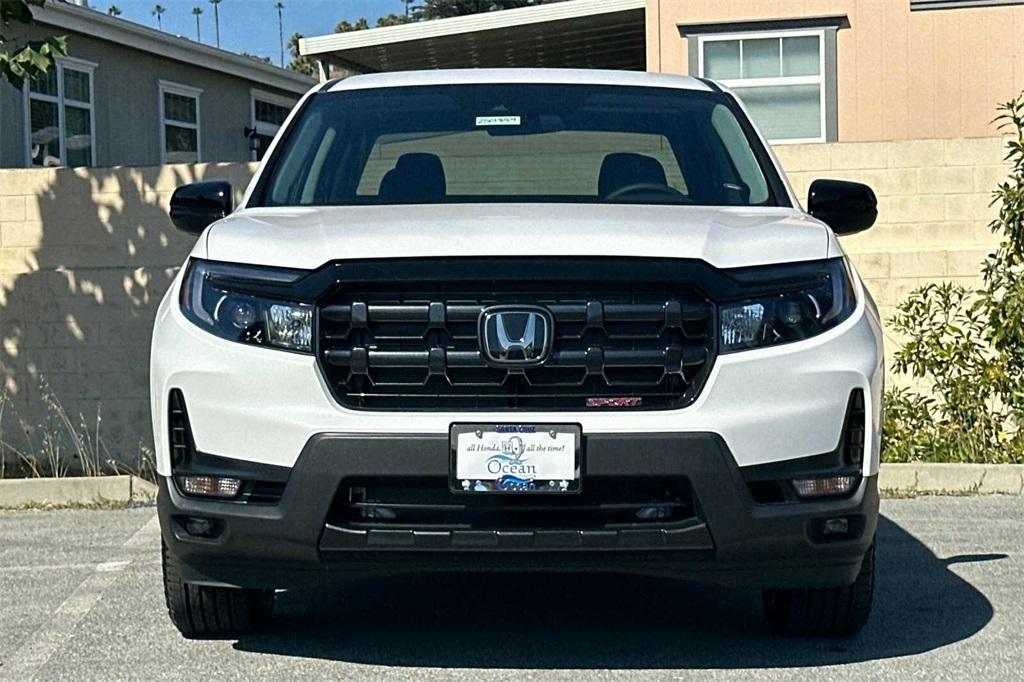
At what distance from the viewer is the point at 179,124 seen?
23562 millimetres

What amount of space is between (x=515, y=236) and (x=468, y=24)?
13.9m

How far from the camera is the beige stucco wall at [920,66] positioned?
48.2ft

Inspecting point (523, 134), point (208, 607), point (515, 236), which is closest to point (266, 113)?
point (523, 134)

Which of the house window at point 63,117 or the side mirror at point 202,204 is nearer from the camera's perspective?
the side mirror at point 202,204

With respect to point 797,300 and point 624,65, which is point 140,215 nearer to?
point 797,300

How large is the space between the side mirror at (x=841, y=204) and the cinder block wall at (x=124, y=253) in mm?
4849

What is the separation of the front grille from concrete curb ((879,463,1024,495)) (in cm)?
448

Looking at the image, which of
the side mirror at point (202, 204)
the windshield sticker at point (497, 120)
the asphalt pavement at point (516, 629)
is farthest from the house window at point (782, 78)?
the side mirror at point (202, 204)

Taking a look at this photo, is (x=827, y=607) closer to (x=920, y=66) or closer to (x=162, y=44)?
(x=920, y=66)

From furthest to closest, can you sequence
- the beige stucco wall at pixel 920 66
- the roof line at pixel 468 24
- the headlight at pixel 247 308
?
1. the roof line at pixel 468 24
2. the beige stucco wall at pixel 920 66
3. the headlight at pixel 247 308

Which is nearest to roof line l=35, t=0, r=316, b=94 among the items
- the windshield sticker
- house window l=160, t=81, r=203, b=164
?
house window l=160, t=81, r=203, b=164

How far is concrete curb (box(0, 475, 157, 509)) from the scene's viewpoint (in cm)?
854

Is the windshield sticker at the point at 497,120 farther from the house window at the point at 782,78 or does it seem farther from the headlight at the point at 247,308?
the house window at the point at 782,78

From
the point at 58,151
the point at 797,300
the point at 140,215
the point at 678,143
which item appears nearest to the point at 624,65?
the point at 58,151
